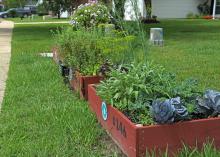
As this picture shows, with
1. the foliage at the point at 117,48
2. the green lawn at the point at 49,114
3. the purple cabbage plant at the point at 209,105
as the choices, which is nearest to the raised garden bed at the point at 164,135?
the purple cabbage plant at the point at 209,105

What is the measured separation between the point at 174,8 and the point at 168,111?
39.2 m

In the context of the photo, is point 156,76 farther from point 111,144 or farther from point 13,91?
point 13,91

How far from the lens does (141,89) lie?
4.48 metres

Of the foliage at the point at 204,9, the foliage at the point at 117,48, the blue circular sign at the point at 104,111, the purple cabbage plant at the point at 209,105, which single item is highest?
the foliage at the point at 117,48

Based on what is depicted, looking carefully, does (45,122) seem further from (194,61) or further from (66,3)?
(66,3)

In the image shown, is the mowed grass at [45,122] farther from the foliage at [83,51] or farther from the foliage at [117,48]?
the foliage at [117,48]

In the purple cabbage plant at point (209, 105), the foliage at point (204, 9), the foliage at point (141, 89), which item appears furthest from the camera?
the foliage at point (204, 9)

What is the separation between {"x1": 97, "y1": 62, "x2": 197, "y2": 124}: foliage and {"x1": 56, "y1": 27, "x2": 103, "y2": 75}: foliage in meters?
1.70

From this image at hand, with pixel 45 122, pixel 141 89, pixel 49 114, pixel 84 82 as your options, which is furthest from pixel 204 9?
pixel 141 89

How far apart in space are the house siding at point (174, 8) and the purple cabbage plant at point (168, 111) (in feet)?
124

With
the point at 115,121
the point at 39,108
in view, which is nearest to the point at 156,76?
the point at 115,121

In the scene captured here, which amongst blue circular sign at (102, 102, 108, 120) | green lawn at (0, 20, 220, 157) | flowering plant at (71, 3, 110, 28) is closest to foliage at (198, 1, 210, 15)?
flowering plant at (71, 3, 110, 28)

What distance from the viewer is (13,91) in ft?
23.3

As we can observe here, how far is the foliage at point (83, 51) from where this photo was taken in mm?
6562
